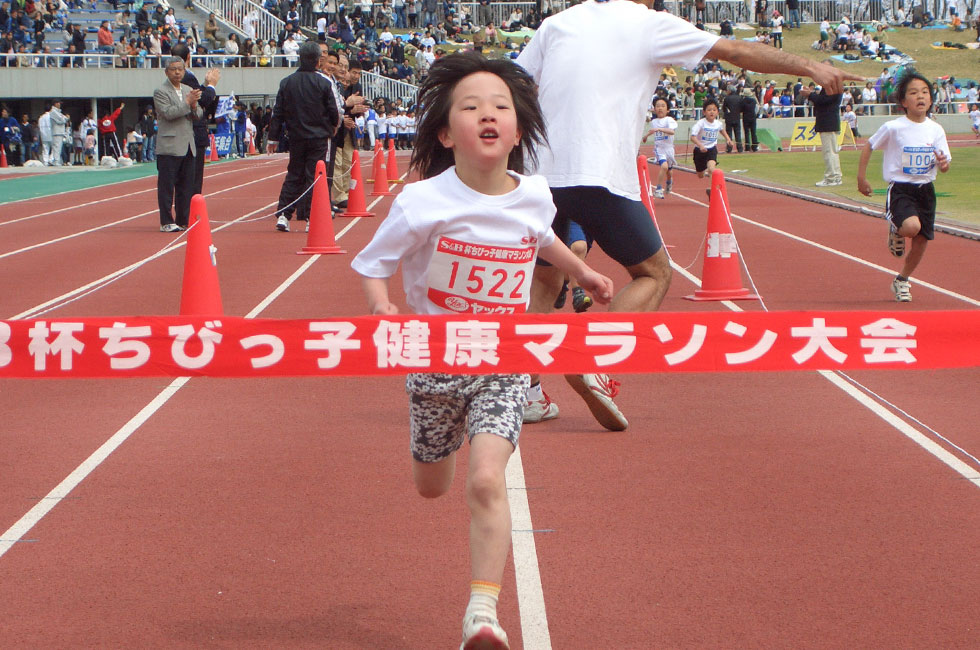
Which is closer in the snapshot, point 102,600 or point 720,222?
point 102,600

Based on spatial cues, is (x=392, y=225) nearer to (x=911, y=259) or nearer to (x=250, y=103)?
(x=911, y=259)

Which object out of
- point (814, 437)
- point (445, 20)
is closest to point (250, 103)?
point (445, 20)

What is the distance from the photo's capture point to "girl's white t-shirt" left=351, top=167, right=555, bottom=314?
3920mm

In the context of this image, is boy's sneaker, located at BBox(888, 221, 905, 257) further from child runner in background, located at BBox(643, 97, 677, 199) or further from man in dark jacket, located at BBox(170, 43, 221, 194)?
child runner in background, located at BBox(643, 97, 677, 199)

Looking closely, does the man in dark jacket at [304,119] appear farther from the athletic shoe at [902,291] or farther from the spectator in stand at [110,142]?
the spectator in stand at [110,142]

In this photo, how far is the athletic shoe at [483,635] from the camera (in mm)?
3428

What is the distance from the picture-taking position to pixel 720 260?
11258 mm

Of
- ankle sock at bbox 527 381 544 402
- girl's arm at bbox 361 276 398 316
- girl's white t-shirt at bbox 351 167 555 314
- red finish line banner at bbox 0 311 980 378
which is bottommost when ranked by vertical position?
ankle sock at bbox 527 381 544 402

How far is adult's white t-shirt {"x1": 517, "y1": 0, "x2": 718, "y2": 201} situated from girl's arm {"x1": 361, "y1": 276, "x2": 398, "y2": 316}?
90.8 inches

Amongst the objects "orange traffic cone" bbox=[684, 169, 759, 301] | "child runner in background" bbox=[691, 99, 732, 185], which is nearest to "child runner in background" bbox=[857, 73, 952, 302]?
"orange traffic cone" bbox=[684, 169, 759, 301]

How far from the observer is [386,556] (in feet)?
15.6

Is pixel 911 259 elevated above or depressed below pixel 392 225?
below

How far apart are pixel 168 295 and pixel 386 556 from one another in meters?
7.55

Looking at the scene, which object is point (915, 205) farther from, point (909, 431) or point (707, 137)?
point (707, 137)
